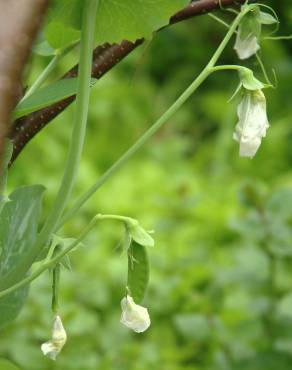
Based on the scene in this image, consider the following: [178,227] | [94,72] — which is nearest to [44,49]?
[94,72]

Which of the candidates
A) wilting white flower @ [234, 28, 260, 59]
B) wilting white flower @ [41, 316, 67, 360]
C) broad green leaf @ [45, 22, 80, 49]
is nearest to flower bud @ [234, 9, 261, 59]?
wilting white flower @ [234, 28, 260, 59]

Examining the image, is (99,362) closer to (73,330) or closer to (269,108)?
(73,330)

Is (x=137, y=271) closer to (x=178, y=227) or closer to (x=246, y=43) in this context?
(x=246, y=43)

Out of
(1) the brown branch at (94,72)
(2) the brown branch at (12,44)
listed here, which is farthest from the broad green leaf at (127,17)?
(2) the brown branch at (12,44)

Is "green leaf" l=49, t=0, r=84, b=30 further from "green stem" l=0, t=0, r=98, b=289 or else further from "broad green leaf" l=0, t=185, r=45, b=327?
"broad green leaf" l=0, t=185, r=45, b=327

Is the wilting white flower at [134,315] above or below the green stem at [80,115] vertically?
below

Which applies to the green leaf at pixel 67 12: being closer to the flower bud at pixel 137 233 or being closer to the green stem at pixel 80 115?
the green stem at pixel 80 115
